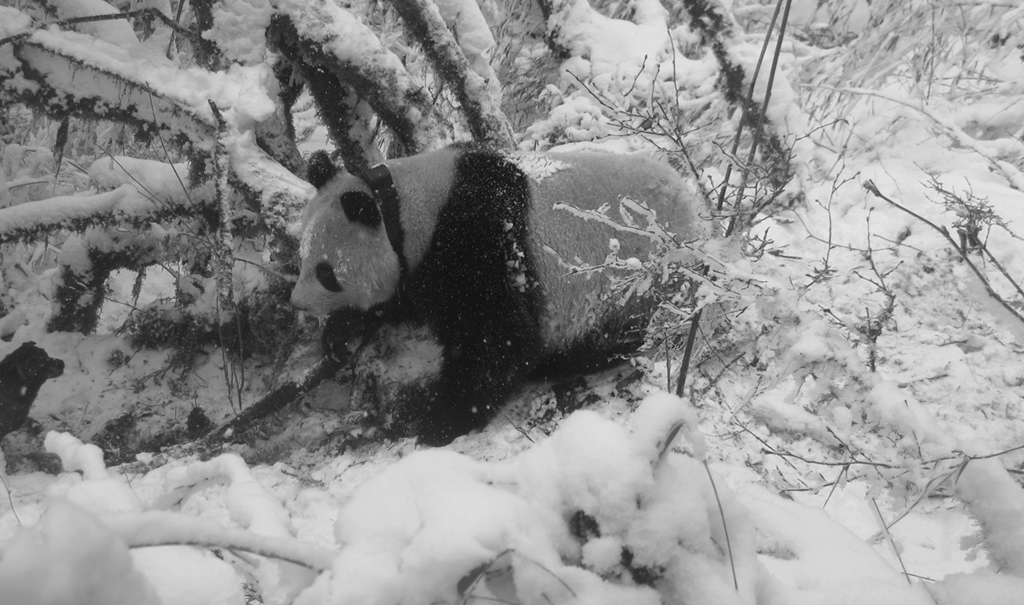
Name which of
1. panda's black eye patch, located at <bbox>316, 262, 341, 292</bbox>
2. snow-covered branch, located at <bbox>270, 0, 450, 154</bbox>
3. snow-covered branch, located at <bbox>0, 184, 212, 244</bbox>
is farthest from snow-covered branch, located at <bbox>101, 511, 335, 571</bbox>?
snow-covered branch, located at <bbox>0, 184, 212, 244</bbox>

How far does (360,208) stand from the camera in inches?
105

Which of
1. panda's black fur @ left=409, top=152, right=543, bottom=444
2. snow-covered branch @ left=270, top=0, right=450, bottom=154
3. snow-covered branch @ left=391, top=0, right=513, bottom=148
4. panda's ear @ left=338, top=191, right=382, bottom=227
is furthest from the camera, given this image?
snow-covered branch @ left=391, top=0, right=513, bottom=148

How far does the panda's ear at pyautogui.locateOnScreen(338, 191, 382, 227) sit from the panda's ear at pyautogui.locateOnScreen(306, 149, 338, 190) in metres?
0.30

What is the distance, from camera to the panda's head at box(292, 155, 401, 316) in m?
2.81

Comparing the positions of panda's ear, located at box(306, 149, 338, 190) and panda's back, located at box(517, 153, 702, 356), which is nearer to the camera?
panda's back, located at box(517, 153, 702, 356)

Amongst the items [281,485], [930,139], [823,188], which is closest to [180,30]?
[281,485]

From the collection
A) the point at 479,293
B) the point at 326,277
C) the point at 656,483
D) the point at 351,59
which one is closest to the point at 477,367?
the point at 479,293

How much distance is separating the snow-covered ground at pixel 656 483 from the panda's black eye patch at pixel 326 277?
2.84ft

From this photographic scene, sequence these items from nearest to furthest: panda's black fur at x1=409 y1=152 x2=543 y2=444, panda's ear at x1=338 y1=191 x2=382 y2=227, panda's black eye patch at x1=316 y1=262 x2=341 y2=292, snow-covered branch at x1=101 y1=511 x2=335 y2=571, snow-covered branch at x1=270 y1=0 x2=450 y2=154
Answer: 1. snow-covered branch at x1=101 y1=511 x2=335 y2=571
2. panda's ear at x1=338 y1=191 x2=382 y2=227
3. panda's black fur at x1=409 y1=152 x2=543 y2=444
4. panda's black eye patch at x1=316 y1=262 x2=341 y2=292
5. snow-covered branch at x1=270 y1=0 x2=450 y2=154

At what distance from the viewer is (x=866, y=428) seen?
1.91m

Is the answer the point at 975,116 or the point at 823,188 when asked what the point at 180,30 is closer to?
the point at 823,188

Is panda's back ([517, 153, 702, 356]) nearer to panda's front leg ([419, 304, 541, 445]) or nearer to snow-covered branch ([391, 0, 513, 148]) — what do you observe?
panda's front leg ([419, 304, 541, 445])

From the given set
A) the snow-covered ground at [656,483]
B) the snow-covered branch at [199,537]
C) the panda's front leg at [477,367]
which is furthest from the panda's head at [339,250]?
the snow-covered branch at [199,537]

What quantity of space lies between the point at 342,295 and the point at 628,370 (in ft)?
5.60
